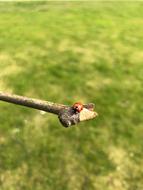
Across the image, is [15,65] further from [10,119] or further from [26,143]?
[26,143]

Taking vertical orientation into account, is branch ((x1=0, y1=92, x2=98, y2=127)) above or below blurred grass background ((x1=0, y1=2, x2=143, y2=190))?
above

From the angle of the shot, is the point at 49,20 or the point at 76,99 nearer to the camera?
the point at 76,99

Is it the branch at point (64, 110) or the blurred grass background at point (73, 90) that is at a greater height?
the branch at point (64, 110)

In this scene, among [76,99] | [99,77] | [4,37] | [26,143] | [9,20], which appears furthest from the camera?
[9,20]

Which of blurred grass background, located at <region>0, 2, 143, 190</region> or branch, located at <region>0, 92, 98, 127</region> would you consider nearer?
branch, located at <region>0, 92, 98, 127</region>

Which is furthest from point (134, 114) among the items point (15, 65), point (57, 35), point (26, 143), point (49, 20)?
point (49, 20)

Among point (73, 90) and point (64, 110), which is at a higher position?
point (64, 110)

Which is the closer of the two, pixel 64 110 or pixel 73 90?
pixel 64 110

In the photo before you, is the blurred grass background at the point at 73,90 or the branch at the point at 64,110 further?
the blurred grass background at the point at 73,90
